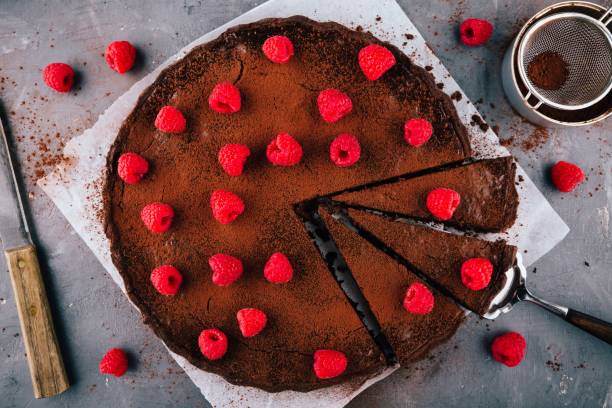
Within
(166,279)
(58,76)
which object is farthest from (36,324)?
(58,76)

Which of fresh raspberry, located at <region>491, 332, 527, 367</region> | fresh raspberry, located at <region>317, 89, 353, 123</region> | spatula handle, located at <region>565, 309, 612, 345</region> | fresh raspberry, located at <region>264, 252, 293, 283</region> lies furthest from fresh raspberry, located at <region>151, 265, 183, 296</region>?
spatula handle, located at <region>565, 309, 612, 345</region>

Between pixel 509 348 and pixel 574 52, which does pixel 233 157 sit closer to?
pixel 509 348

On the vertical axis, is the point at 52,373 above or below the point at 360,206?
below

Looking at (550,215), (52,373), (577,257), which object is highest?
(550,215)

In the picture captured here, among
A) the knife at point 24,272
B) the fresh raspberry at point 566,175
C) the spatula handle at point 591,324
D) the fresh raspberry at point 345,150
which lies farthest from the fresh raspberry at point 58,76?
the spatula handle at point 591,324

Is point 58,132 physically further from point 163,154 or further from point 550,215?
point 550,215

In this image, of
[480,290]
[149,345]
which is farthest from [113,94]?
[480,290]
